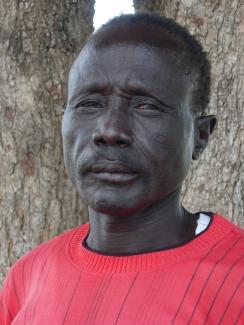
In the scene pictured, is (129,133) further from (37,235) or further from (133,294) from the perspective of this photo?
(37,235)

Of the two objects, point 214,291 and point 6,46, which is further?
point 6,46

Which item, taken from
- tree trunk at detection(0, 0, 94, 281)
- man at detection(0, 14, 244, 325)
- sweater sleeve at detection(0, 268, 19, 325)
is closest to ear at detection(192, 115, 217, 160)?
man at detection(0, 14, 244, 325)

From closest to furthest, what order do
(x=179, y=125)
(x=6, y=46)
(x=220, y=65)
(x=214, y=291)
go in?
(x=214, y=291)
(x=179, y=125)
(x=220, y=65)
(x=6, y=46)

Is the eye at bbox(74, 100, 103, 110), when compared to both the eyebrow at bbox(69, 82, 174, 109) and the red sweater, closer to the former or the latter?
the eyebrow at bbox(69, 82, 174, 109)

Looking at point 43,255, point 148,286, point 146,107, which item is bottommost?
point 43,255

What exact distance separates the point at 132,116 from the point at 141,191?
0.21 metres

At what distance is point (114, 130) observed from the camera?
1.83 m

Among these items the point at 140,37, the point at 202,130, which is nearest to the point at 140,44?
the point at 140,37

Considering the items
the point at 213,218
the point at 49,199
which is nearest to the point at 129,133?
the point at 213,218

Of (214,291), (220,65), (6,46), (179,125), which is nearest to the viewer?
(214,291)

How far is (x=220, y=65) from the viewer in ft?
10.3

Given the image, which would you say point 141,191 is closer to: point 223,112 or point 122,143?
point 122,143

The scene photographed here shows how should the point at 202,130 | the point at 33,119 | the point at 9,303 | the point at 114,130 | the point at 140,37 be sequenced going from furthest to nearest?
the point at 33,119
the point at 9,303
the point at 202,130
the point at 140,37
the point at 114,130

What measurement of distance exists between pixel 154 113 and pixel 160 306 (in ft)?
1.75
